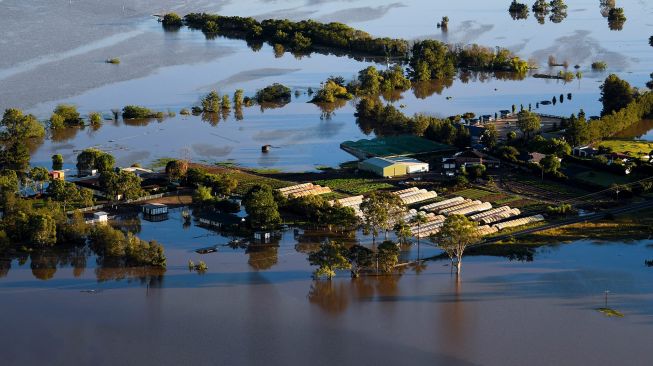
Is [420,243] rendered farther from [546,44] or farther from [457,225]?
[546,44]

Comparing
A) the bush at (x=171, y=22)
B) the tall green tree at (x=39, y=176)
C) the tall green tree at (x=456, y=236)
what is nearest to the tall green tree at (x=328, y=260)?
the tall green tree at (x=456, y=236)

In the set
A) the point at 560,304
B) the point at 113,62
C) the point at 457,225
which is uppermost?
the point at 113,62

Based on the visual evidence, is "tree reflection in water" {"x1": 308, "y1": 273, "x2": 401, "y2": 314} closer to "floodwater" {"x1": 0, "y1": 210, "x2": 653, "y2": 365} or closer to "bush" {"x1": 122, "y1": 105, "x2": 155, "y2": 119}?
"floodwater" {"x1": 0, "y1": 210, "x2": 653, "y2": 365}

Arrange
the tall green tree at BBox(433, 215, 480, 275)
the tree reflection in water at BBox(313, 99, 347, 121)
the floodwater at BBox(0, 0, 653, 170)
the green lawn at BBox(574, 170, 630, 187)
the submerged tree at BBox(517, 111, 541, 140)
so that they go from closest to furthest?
the tall green tree at BBox(433, 215, 480, 275) → the green lawn at BBox(574, 170, 630, 187) → the submerged tree at BBox(517, 111, 541, 140) → the tree reflection in water at BBox(313, 99, 347, 121) → the floodwater at BBox(0, 0, 653, 170)

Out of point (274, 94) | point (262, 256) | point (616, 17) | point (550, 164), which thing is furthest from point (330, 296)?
point (616, 17)

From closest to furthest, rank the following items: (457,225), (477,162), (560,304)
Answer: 1. (560,304)
2. (457,225)
3. (477,162)

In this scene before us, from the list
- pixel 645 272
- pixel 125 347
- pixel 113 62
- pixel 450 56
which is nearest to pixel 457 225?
pixel 645 272

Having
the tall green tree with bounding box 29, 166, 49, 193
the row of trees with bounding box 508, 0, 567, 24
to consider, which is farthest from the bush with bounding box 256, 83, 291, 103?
the row of trees with bounding box 508, 0, 567, 24

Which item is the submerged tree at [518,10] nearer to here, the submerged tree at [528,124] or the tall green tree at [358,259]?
the submerged tree at [528,124]
